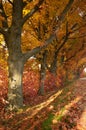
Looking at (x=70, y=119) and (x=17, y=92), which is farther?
(x=17, y=92)

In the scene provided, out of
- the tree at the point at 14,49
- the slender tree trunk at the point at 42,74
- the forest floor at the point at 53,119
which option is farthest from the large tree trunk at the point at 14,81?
the slender tree trunk at the point at 42,74

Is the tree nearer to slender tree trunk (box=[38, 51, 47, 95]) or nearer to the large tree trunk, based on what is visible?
the large tree trunk

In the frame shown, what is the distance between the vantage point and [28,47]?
814 inches

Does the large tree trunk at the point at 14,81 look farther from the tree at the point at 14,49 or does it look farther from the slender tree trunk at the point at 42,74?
the slender tree trunk at the point at 42,74

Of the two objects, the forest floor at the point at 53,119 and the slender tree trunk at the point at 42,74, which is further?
the slender tree trunk at the point at 42,74

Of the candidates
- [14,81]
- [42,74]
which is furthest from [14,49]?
[42,74]

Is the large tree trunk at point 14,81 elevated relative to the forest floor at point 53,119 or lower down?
elevated

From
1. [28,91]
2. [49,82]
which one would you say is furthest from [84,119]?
[49,82]

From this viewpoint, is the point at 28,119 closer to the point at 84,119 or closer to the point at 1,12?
the point at 84,119

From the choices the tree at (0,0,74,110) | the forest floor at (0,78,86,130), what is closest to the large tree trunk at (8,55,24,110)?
the tree at (0,0,74,110)

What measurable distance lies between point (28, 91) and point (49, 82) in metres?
5.98

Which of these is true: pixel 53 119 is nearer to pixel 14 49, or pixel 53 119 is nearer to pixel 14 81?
pixel 14 81

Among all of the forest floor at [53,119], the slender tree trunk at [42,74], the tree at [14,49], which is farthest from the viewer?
the slender tree trunk at [42,74]

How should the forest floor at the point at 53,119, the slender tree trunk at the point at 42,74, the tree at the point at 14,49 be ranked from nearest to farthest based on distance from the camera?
the forest floor at the point at 53,119 → the tree at the point at 14,49 → the slender tree trunk at the point at 42,74
